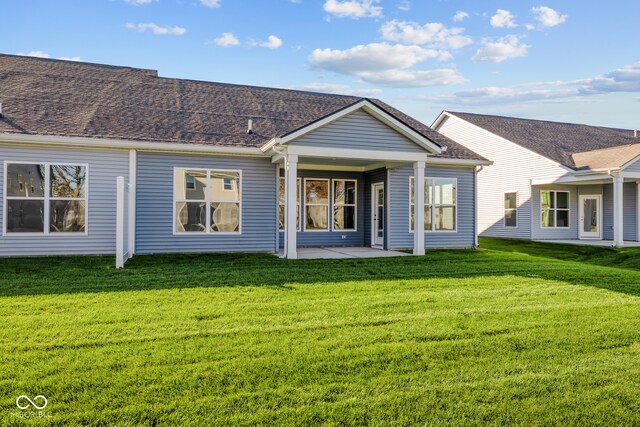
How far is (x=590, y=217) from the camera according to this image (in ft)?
63.8

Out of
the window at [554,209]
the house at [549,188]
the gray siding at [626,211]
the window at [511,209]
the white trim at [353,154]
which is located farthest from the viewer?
the window at [511,209]

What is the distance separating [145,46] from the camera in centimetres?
1636

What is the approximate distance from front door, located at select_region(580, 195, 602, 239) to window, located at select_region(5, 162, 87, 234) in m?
18.9

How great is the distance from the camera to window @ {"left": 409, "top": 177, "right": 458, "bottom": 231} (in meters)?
14.0

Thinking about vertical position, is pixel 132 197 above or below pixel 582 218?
above

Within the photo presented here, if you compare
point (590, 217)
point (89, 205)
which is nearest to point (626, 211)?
point (590, 217)

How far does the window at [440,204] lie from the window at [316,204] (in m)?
3.09

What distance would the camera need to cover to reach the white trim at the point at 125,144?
33.3 feet

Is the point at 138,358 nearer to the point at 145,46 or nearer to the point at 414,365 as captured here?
the point at 414,365

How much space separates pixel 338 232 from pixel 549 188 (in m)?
10.1

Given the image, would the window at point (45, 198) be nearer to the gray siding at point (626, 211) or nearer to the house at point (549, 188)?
the house at point (549, 188)

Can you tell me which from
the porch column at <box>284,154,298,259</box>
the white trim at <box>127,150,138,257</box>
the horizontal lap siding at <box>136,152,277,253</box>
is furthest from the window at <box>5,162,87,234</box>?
the porch column at <box>284,154,298,259</box>
